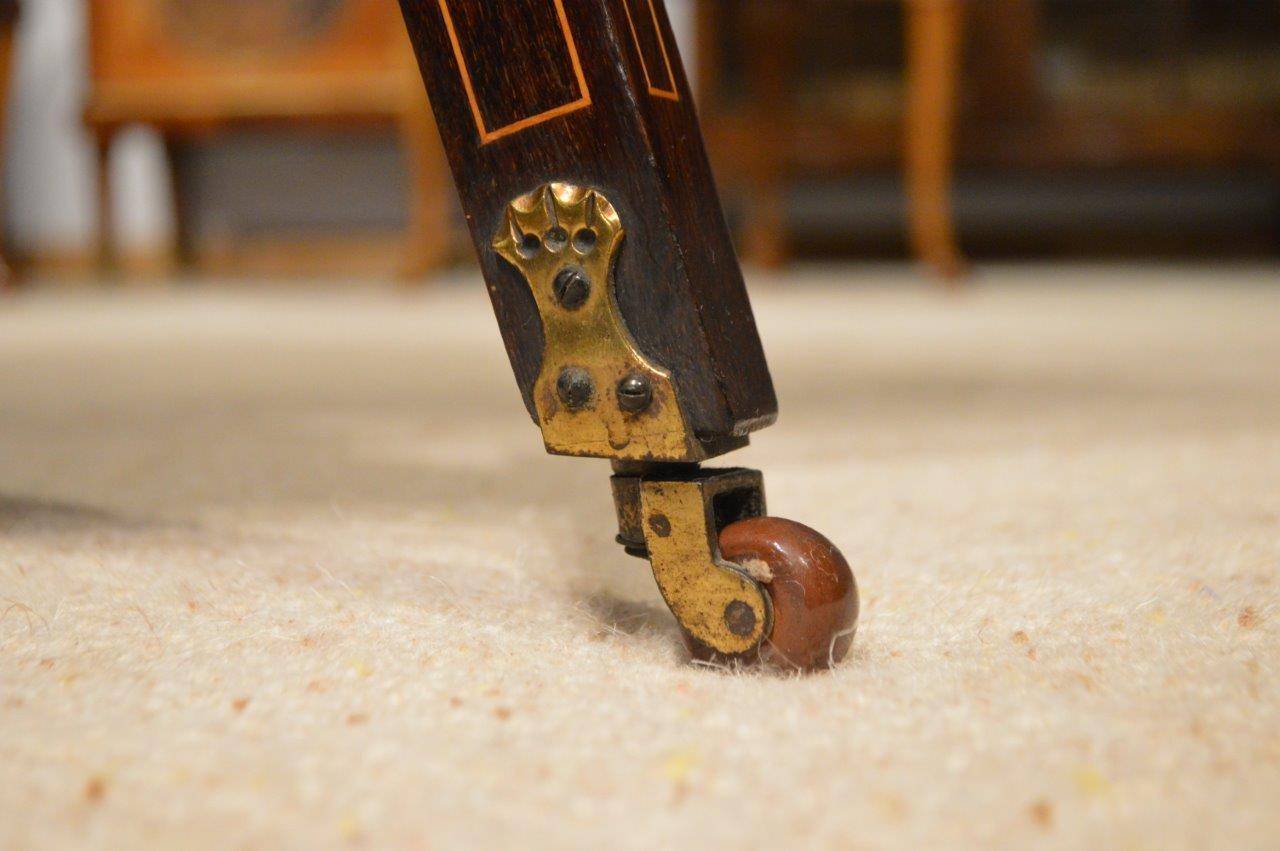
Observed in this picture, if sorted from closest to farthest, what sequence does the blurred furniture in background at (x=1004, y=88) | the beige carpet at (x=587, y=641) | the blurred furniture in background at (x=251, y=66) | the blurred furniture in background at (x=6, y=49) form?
the beige carpet at (x=587, y=641), the blurred furniture in background at (x=6, y=49), the blurred furniture in background at (x=251, y=66), the blurred furniture in background at (x=1004, y=88)

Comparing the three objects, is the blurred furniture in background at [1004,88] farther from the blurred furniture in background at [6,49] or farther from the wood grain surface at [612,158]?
the wood grain surface at [612,158]

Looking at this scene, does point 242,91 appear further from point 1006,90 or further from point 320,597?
point 320,597

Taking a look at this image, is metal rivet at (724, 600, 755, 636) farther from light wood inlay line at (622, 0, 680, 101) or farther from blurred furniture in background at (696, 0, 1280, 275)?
blurred furniture in background at (696, 0, 1280, 275)

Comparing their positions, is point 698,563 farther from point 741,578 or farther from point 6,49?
point 6,49

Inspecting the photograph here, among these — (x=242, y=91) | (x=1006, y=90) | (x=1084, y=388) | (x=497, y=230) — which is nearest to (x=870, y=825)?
(x=497, y=230)

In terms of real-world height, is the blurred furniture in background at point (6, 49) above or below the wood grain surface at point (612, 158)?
above

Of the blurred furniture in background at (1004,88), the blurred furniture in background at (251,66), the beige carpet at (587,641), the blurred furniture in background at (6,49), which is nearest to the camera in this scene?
the beige carpet at (587,641)

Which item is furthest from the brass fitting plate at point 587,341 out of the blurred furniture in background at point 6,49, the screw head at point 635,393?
the blurred furniture in background at point 6,49
